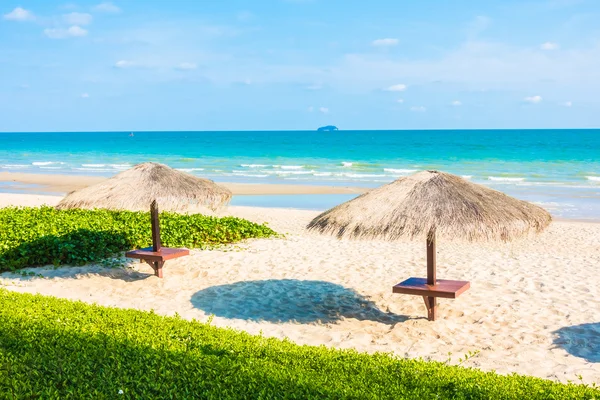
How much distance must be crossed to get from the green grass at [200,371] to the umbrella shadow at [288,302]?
6.37 ft

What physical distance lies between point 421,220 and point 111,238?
19.2ft

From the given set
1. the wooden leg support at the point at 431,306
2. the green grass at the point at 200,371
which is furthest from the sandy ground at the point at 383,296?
the green grass at the point at 200,371

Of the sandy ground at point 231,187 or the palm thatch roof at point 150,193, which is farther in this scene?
the sandy ground at point 231,187

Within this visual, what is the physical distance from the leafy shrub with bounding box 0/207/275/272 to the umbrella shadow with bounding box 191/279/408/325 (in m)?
2.50

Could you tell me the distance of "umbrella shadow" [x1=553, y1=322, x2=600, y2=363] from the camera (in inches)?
237

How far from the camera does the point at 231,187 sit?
2641cm

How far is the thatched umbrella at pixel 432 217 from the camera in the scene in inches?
254

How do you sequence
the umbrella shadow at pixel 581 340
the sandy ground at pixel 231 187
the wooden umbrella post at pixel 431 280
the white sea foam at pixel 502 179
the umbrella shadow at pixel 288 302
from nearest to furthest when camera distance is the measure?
the umbrella shadow at pixel 581 340 < the wooden umbrella post at pixel 431 280 < the umbrella shadow at pixel 288 302 < the sandy ground at pixel 231 187 < the white sea foam at pixel 502 179

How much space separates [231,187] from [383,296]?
61.8 ft

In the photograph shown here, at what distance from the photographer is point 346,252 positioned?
10.9 metres

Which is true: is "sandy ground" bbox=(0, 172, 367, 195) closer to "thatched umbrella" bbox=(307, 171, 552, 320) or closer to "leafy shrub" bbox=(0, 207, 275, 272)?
"leafy shrub" bbox=(0, 207, 275, 272)

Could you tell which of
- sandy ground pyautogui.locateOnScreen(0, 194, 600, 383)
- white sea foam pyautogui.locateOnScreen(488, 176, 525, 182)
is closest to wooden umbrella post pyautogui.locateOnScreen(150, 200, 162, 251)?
sandy ground pyautogui.locateOnScreen(0, 194, 600, 383)

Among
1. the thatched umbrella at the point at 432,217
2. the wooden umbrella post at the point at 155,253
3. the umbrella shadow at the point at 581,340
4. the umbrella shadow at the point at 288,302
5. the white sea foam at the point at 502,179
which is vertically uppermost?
the thatched umbrella at the point at 432,217

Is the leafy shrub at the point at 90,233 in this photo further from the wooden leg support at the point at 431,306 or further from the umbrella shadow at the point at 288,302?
the wooden leg support at the point at 431,306
